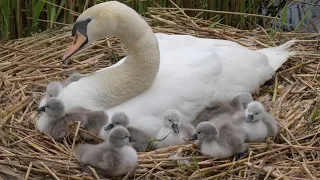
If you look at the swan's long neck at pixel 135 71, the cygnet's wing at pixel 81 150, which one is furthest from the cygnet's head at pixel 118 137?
the swan's long neck at pixel 135 71

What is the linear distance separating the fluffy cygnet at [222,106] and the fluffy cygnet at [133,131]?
39 centimetres

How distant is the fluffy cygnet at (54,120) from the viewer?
14.9ft

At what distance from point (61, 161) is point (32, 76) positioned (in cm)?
133

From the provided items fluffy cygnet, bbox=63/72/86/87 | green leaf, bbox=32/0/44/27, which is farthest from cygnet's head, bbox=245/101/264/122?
green leaf, bbox=32/0/44/27

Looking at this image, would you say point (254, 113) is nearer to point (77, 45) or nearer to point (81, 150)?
point (81, 150)

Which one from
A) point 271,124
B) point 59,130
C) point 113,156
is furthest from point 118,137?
point 271,124

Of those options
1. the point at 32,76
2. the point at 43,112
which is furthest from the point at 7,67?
the point at 43,112

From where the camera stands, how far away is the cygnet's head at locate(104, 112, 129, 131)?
4.42m

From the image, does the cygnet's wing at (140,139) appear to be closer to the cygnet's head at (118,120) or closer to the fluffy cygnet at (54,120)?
the cygnet's head at (118,120)

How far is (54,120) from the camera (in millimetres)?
4590

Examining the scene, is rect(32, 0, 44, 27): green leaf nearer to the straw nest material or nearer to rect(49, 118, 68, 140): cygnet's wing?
the straw nest material

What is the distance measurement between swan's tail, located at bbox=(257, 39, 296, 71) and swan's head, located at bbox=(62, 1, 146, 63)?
4.22ft

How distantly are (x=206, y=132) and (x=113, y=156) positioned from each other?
57cm

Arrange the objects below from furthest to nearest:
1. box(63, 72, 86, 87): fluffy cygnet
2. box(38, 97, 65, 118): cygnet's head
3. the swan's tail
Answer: the swan's tail, box(63, 72, 86, 87): fluffy cygnet, box(38, 97, 65, 118): cygnet's head
